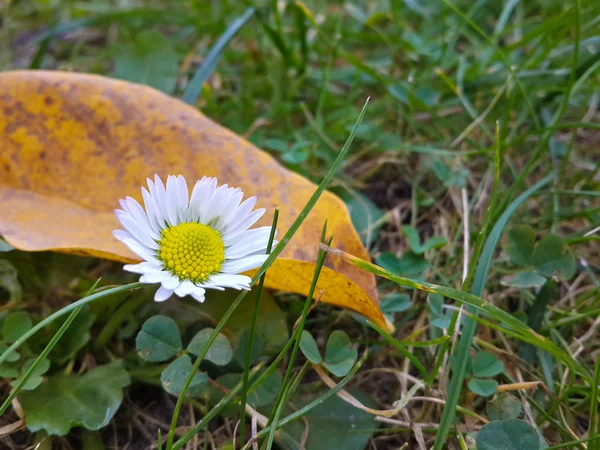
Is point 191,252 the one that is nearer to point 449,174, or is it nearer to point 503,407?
point 503,407

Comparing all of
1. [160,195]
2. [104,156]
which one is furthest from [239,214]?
[104,156]

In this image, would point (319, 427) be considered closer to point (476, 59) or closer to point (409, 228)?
point (409, 228)

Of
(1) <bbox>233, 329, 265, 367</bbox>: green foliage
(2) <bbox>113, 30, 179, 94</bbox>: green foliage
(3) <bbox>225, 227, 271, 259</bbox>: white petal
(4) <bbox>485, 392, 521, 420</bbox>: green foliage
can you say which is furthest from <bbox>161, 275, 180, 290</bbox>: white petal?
(2) <bbox>113, 30, 179, 94</bbox>: green foliage

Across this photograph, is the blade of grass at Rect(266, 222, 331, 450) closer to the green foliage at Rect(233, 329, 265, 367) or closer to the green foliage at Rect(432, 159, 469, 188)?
the green foliage at Rect(233, 329, 265, 367)

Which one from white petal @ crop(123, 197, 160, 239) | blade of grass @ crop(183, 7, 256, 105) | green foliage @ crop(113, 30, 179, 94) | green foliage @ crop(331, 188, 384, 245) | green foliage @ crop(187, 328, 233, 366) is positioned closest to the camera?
white petal @ crop(123, 197, 160, 239)

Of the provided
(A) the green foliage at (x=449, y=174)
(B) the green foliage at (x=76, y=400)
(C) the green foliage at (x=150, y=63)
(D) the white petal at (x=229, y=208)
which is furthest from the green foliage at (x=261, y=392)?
(C) the green foliage at (x=150, y=63)
